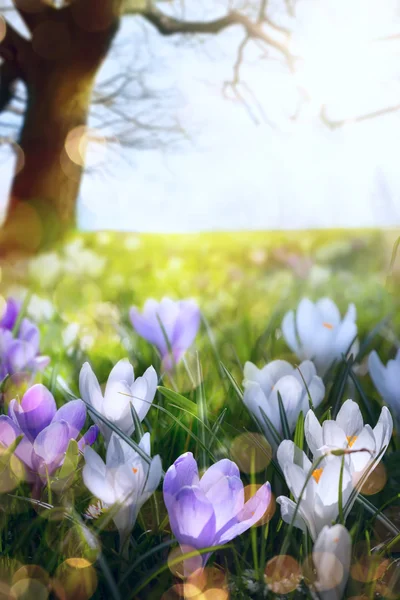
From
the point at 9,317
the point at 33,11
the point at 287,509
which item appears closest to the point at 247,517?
the point at 287,509

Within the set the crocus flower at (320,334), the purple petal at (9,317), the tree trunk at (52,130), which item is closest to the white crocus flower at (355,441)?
the crocus flower at (320,334)

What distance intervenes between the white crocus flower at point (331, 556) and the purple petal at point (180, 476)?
119 mm

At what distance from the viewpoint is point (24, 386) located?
98cm

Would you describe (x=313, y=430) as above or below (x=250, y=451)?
above

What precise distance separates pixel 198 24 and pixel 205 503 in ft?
14.4

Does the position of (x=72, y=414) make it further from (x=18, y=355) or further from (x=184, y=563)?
(x=18, y=355)

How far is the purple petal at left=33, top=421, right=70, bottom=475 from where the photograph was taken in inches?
23.8

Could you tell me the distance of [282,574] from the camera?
1.83 ft

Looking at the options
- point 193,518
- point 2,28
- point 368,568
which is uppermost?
point 193,518

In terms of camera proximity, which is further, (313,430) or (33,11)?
(33,11)

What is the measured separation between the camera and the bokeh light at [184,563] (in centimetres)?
50

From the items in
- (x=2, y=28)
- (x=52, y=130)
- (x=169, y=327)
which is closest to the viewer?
(x=169, y=327)

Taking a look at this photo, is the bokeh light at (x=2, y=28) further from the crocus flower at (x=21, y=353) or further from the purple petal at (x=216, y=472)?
the purple petal at (x=216, y=472)

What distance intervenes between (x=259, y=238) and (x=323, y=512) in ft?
17.1
